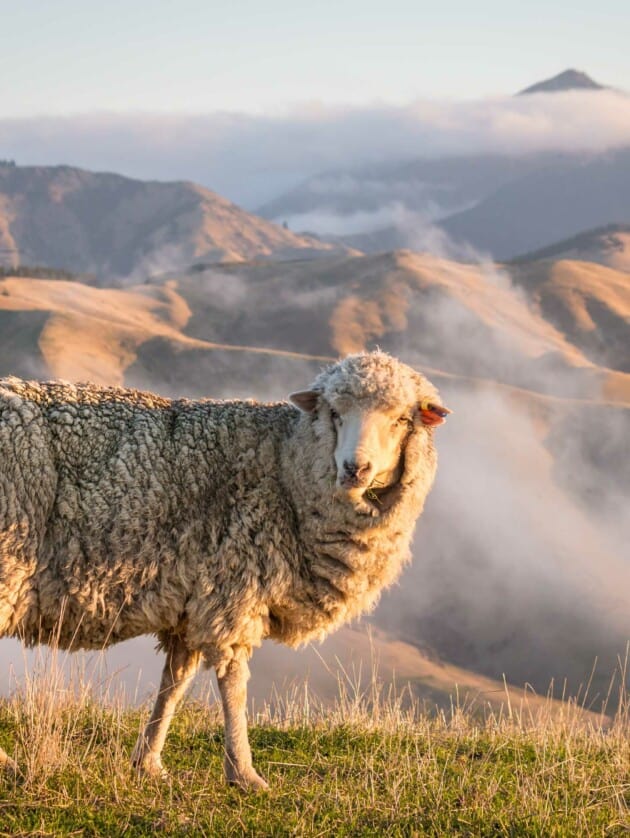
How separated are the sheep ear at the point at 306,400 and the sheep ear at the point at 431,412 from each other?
0.77 meters

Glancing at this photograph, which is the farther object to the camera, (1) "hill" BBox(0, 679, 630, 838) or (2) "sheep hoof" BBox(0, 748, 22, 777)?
(2) "sheep hoof" BBox(0, 748, 22, 777)

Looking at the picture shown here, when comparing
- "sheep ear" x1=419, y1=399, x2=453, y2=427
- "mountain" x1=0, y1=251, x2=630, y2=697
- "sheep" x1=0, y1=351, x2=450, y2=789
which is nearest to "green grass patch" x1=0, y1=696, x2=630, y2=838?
"sheep" x1=0, y1=351, x2=450, y2=789

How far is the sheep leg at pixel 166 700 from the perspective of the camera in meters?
7.12

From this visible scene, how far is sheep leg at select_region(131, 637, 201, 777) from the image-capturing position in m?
7.12

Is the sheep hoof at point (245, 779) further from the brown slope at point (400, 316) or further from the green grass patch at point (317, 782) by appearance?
the brown slope at point (400, 316)

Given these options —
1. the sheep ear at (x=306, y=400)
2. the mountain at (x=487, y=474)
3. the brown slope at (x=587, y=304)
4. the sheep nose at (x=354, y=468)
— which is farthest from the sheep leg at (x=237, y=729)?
the brown slope at (x=587, y=304)

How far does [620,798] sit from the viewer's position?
6719 millimetres

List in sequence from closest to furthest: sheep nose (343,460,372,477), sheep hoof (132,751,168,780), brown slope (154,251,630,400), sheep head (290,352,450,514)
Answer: sheep hoof (132,751,168,780), sheep nose (343,460,372,477), sheep head (290,352,450,514), brown slope (154,251,630,400)

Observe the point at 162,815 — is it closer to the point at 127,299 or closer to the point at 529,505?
the point at 529,505

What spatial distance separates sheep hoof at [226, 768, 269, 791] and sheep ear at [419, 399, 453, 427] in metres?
2.72

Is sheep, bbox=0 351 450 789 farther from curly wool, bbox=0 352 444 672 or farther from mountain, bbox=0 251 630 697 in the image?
mountain, bbox=0 251 630 697

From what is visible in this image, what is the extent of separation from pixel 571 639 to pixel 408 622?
618 inches

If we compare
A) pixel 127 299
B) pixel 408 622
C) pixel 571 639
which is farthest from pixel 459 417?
pixel 127 299

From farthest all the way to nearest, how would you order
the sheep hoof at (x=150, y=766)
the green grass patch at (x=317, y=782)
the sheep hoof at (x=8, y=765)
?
the sheep hoof at (x=150, y=766), the sheep hoof at (x=8, y=765), the green grass patch at (x=317, y=782)
